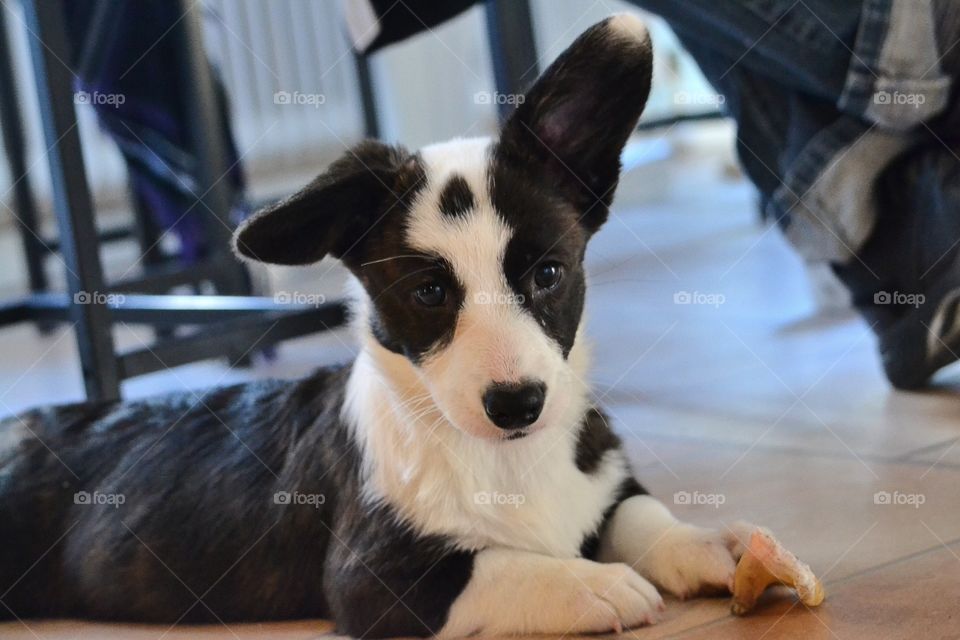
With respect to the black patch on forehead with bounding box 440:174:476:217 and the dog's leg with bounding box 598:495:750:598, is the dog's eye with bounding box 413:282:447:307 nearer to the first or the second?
the black patch on forehead with bounding box 440:174:476:217

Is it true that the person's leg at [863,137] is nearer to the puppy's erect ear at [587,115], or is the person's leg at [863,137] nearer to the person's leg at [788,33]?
the person's leg at [788,33]

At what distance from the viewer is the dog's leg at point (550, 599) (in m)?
1.45

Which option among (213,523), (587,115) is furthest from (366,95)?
(213,523)

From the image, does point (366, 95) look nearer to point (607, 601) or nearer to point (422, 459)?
point (422, 459)

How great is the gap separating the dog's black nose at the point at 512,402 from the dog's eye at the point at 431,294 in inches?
6.8

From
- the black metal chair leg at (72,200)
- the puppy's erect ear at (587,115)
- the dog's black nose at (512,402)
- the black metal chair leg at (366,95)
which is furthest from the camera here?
the black metal chair leg at (366,95)

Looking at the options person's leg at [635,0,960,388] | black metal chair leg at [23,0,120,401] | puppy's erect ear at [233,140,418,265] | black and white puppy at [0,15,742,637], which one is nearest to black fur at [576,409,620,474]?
black and white puppy at [0,15,742,637]

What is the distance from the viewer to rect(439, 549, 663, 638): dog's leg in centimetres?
145

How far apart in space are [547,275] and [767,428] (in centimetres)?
91

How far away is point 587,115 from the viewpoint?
1.70 metres

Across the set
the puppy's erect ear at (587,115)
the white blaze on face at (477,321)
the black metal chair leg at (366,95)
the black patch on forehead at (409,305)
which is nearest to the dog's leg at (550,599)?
the white blaze on face at (477,321)

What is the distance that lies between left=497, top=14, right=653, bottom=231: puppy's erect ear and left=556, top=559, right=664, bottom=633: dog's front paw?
0.51 meters

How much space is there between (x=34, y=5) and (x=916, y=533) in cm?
175

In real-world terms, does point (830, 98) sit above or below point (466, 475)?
above
